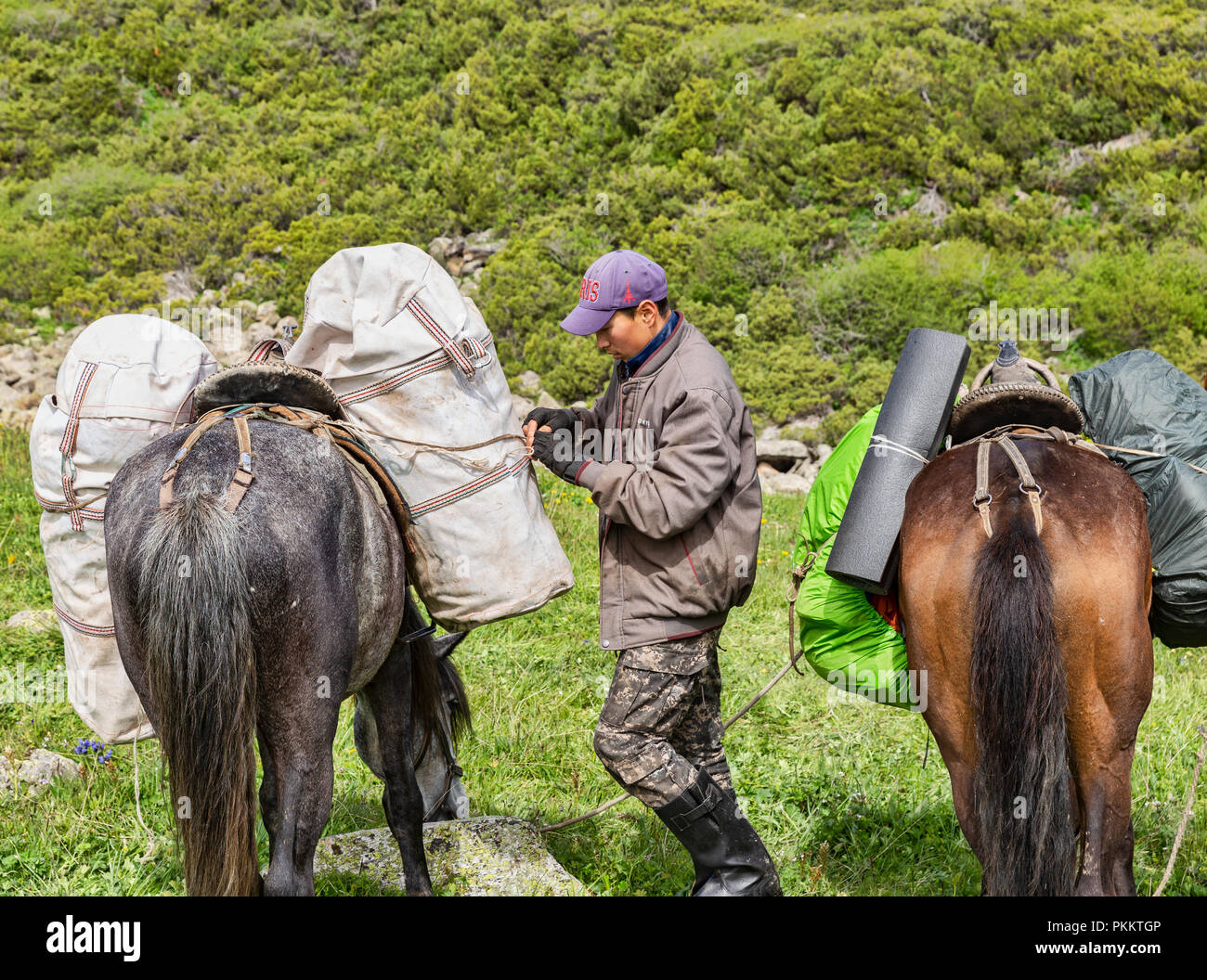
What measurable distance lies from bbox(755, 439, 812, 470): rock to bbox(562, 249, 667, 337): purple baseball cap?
11.6 meters

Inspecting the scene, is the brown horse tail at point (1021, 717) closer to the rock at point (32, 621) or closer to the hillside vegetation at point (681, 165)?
the rock at point (32, 621)

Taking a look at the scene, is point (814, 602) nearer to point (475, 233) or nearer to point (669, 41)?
point (475, 233)

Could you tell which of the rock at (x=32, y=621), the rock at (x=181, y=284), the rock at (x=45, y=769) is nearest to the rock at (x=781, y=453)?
the rock at (x=32, y=621)

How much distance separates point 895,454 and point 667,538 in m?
0.82

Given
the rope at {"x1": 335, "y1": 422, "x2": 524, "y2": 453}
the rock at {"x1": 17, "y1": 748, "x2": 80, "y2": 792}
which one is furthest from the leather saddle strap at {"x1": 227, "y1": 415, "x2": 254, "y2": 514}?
the rock at {"x1": 17, "y1": 748, "x2": 80, "y2": 792}

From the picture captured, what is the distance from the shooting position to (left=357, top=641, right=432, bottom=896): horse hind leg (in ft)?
11.7

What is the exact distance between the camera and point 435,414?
126 inches

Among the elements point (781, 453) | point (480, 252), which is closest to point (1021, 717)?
point (781, 453)

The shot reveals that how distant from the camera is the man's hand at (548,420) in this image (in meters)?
3.54

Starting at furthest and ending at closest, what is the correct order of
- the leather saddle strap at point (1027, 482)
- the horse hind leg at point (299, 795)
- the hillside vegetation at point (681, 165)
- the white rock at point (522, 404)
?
the hillside vegetation at point (681, 165), the white rock at point (522, 404), the leather saddle strap at point (1027, 482), the horse hind leg at point (299, 795)

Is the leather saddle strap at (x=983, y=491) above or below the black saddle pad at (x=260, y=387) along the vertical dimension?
below

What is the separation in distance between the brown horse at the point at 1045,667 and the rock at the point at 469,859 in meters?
1.64
